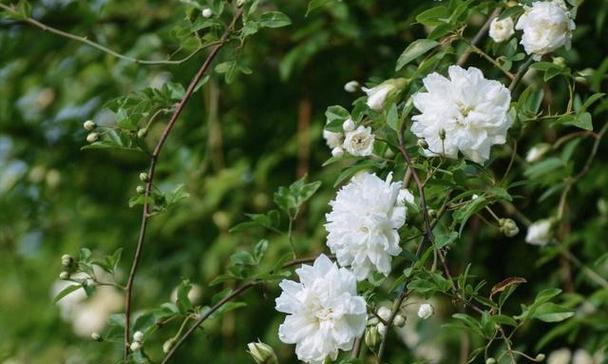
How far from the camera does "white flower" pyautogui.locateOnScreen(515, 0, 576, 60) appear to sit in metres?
1.16

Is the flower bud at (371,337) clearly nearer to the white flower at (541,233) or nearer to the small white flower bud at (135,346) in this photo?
the small white flower bud at (135,346)

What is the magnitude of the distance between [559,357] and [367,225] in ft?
3.81

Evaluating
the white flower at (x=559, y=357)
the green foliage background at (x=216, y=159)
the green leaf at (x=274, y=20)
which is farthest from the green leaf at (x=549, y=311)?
the white flower at (x=559, y=357)

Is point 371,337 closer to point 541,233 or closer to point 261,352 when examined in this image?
point 261,352

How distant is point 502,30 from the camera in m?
1.27

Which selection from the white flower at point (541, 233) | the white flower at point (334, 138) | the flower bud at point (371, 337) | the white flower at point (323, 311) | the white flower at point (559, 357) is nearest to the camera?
the white flower at point (323, 311)

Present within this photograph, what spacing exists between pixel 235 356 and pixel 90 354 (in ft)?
0.99

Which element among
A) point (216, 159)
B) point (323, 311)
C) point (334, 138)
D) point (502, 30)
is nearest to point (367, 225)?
point (323, 311)

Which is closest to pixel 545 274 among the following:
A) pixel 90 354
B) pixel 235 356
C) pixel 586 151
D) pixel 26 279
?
pixel 586 151

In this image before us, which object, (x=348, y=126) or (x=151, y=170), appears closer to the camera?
(x=348, y=126)

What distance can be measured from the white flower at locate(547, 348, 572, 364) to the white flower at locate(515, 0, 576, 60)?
103cm

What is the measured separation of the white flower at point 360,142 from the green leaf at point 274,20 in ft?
0.64

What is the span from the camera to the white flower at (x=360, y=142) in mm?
1182

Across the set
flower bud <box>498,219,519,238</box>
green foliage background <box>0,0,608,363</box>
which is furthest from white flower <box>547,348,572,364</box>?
flower bud <box>498,219,519,238</box>
